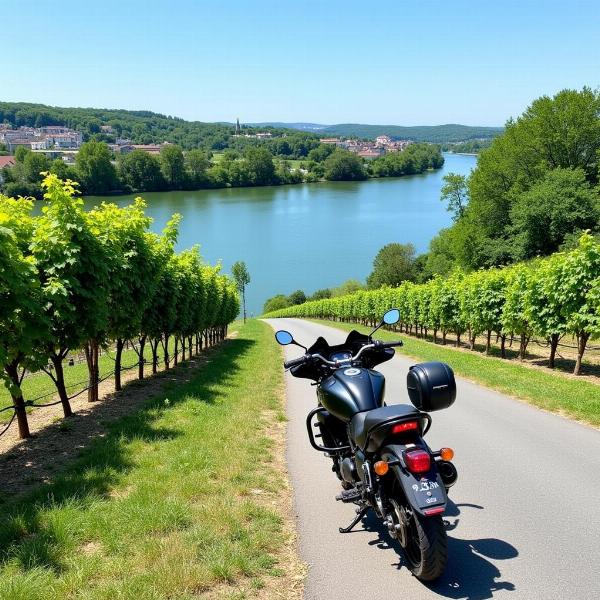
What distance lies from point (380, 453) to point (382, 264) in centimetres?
6462

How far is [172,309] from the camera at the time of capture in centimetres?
1293

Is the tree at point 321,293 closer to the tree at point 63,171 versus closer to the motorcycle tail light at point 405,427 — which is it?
the tree at point 63,171

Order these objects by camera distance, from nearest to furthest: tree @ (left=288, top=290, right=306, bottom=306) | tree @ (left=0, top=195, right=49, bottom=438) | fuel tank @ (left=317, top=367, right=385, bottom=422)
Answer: fuel tank @ (left=317, top=367, right=385, bottom=422)
tree @ (left=0, top=195, right=49, bottom=438)
tree @ (left=288, top=290, right=306, bottom=306)

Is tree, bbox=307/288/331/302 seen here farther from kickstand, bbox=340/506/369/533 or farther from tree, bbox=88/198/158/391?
kickstand, bbox=340/506/369/533

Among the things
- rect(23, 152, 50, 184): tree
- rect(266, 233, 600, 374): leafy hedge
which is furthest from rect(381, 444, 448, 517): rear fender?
rect(23, 152, 50, 184): tree

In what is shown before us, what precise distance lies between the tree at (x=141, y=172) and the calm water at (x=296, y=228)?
179 inches

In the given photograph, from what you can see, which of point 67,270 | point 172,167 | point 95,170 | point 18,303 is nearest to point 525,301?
point 67,270

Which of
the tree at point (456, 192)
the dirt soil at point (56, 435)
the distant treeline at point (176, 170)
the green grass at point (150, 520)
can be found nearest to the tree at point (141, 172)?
the distant treeline at point (176, 170)

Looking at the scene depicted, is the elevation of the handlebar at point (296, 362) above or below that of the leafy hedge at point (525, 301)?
above

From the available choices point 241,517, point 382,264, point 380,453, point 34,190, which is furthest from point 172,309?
point 34,190

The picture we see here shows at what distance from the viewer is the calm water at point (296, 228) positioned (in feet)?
226

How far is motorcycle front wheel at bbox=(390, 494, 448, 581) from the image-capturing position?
3.23 m

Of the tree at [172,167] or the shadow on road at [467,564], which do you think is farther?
the tree at [172,167]

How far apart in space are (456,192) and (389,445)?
6059cm
